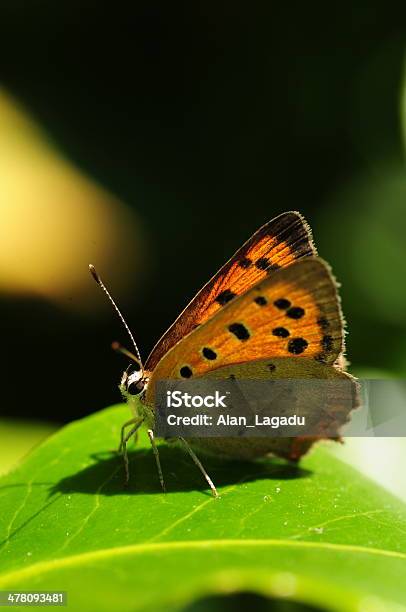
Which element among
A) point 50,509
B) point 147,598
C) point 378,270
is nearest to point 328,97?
point 378,270

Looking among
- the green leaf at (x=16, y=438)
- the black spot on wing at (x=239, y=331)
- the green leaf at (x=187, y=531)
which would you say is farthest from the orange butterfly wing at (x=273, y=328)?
the green leaf at (x=16, y=438)

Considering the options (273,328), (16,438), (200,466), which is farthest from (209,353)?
(16,438)

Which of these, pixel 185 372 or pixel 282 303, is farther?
pixel 185 372

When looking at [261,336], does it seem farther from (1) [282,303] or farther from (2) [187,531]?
(2) [187,531]

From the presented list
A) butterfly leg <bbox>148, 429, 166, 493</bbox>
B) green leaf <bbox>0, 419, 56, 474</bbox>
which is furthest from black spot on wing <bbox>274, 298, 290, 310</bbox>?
green leaf <bbox>0, 419, 56, 474</bbox>

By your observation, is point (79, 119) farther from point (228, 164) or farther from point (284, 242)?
point (284, 242)

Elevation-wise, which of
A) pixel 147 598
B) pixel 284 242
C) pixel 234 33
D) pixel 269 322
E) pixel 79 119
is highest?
pixel 234 33
